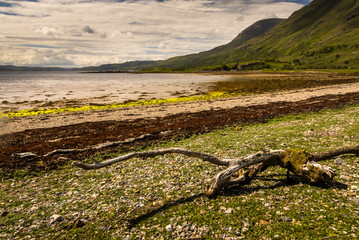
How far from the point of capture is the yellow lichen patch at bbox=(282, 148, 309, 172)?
10048 millimetres

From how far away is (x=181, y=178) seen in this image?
12.2 meters

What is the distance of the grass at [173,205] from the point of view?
776cm

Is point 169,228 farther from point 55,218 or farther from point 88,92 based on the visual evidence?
point 88,92

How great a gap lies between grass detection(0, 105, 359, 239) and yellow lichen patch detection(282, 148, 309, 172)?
1.05 metres

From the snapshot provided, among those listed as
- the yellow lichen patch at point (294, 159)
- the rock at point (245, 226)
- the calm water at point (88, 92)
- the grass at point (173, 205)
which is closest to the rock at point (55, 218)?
the grass at point (173, 205)

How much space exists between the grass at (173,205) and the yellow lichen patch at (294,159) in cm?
105

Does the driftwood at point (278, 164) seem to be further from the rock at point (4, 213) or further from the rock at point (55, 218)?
Answer: the rock at point (4, 213)

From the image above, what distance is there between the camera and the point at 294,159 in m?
10.2

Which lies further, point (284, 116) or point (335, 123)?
point (284, 116)

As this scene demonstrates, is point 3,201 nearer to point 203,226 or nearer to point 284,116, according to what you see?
point 203,226

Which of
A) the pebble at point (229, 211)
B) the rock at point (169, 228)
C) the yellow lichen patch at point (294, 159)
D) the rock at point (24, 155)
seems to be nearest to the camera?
the rock at point (169, 228)

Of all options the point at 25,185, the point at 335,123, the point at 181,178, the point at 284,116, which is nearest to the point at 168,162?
the point at 181,178

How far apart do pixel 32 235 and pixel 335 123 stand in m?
25.9

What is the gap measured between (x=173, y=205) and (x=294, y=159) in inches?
277
